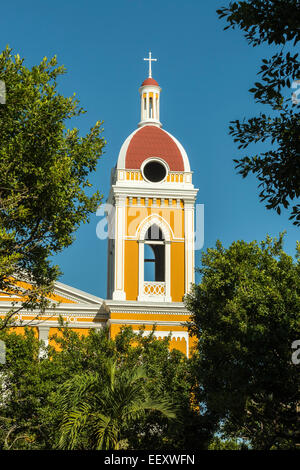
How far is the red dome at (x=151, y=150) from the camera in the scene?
37.9 meters

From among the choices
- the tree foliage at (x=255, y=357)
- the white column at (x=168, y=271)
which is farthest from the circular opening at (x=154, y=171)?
the tree foliage at (x=255, y=357)

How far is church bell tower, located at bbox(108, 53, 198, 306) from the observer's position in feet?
120

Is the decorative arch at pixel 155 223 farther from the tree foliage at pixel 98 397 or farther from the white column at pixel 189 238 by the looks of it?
the tree foliage at pixel 98 397

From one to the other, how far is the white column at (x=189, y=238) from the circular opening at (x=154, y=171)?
6.51ft

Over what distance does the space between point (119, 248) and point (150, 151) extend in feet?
17.3

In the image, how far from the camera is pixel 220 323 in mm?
22781

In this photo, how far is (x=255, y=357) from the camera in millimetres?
19453

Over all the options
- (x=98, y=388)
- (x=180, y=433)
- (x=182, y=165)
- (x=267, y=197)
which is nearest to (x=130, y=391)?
(x=98, y=388)

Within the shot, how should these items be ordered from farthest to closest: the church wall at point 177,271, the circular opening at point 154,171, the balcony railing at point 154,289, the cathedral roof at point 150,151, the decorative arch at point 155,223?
the circular opening at point 154,171
the cathedral roof at point 150,151
the decorative arch at point 155,223
the church wall at point 177,271
the balcony railing at point 154,289

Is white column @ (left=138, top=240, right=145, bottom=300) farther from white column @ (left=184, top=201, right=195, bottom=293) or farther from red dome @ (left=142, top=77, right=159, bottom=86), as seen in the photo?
red dome @ (left=142, top=77, right=159, bottom=86)

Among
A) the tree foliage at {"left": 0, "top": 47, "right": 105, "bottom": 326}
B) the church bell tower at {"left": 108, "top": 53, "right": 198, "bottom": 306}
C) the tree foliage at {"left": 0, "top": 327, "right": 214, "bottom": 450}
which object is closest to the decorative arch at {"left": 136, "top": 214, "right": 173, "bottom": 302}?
the church bell tower at {"left": 108, "top": 53, "right": 198, "bottom": 306}

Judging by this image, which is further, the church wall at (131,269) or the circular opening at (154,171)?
the circular opening at (154,171)

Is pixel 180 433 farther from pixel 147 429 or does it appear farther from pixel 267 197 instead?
pixel 267 197
